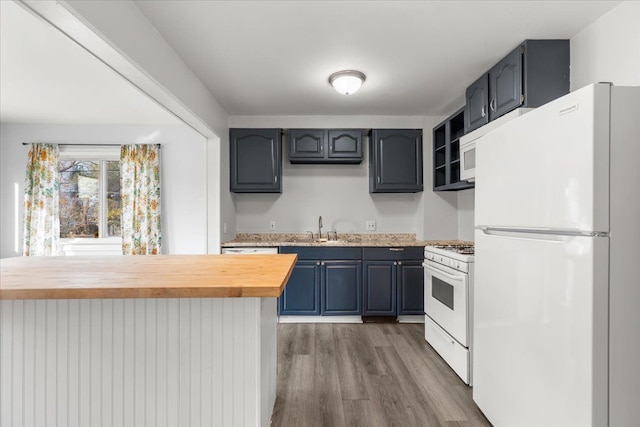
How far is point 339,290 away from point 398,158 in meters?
1.67

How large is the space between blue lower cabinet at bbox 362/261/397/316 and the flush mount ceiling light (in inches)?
72.6

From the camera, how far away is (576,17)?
198 centimetres

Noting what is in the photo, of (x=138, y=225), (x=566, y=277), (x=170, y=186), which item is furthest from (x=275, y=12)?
(x=138, y=225)

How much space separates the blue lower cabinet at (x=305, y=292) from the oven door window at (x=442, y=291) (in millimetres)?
1269

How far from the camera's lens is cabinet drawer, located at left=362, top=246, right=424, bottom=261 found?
12.0ft

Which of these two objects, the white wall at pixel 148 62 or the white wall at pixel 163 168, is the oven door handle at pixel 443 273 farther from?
the white wall at pixel 163 168

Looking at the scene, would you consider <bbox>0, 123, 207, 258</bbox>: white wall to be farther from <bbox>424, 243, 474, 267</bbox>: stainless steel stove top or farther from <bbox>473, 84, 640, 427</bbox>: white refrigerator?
<bbox>473, 84, 640, 427</bbox>: white refrigerator

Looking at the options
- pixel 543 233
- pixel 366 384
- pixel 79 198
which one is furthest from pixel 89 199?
pixel 543 233

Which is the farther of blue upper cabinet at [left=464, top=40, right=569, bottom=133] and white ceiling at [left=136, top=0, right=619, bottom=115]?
blue upper cabinet at [left=464, top=40, right=569, bottom=133]

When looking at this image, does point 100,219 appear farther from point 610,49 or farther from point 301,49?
point 610,49

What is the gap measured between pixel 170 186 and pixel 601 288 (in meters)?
4.31

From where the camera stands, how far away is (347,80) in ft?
8.89

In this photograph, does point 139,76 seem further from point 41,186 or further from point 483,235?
point 41,186

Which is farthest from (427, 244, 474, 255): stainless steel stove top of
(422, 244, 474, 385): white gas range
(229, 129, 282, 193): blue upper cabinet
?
(229, 129, 282, 193): blue upper cabinet
